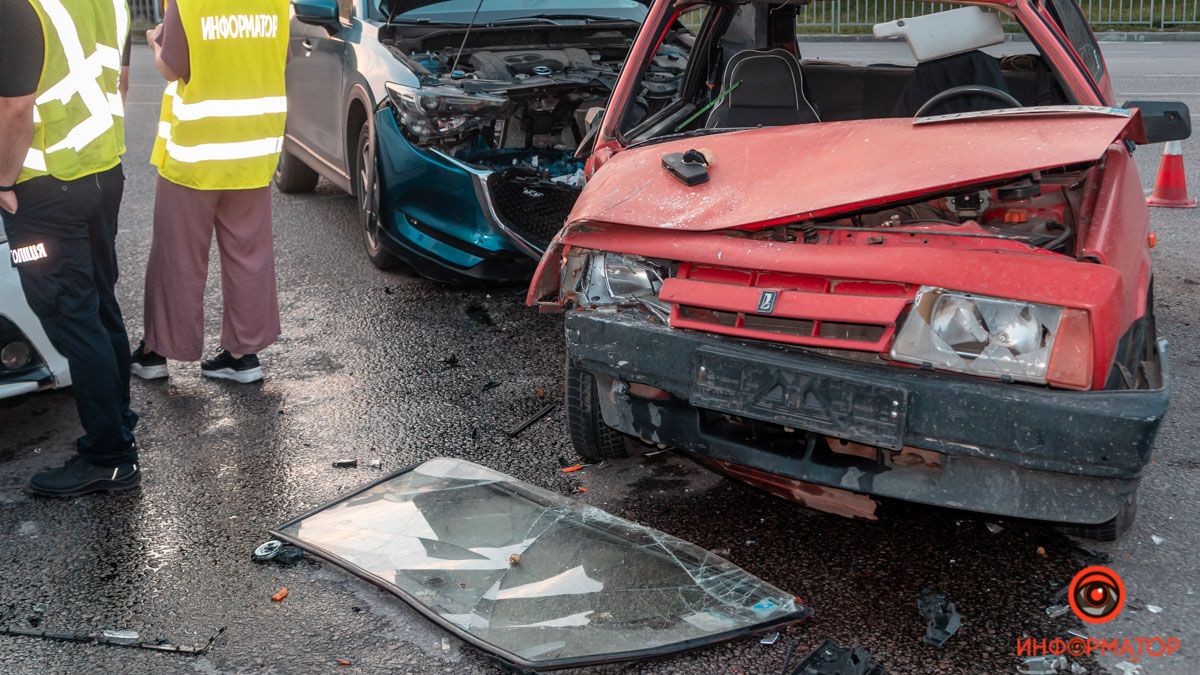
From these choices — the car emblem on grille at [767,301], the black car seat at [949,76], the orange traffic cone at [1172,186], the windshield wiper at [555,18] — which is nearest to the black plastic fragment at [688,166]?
the car emblem on grille at [767,301]

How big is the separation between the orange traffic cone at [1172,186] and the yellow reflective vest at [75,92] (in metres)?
6.30

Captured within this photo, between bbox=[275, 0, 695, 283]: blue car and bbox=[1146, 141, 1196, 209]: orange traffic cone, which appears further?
bbox=[1146, 141, 1196, 209]: orange traffic cone

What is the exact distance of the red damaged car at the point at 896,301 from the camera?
3.03 m

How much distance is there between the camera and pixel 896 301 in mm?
3188

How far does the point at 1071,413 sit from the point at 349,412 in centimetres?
283

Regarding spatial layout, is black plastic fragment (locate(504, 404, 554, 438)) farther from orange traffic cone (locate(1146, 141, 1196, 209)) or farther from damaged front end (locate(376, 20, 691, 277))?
orange traffic cone (locate(1146, 141, 1196, 209))

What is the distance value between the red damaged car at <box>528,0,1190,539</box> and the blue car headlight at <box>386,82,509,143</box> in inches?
62.8

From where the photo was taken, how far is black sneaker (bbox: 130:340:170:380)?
5109mm

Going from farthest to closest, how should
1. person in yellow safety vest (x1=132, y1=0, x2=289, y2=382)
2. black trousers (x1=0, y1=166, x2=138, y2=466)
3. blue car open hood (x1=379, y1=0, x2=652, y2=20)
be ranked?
blue car open hood (x1=379, y1=0, x2=652, y2=20), person in yellow safety vest (x1=132, y1=0, x2=289, y2=382), black trousers (x1=0, y1=166, x2=138, y2=466)

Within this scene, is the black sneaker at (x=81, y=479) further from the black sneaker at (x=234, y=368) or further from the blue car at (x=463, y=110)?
the blue car at (x=463, y=110)

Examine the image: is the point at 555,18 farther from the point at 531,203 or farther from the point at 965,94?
the point at 965,94

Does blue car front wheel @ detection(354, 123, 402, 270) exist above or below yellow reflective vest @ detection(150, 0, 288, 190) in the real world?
below

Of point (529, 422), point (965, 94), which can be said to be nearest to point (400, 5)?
point (529, 422)

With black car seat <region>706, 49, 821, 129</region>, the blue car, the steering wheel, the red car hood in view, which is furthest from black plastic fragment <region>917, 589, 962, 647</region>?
the blue car
